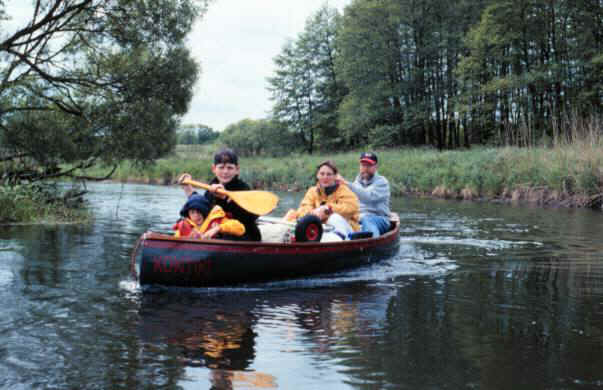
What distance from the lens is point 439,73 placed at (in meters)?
35.0

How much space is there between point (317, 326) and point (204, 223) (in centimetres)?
172

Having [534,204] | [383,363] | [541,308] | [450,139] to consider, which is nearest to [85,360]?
[383,363]

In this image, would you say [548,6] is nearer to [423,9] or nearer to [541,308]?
[423,9]

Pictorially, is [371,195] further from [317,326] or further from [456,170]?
[456,170]

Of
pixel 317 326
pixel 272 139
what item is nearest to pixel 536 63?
pixel 272 139

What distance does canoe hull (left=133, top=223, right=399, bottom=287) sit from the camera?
535 cm

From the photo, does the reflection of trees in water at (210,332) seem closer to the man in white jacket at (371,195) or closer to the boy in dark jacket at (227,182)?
the boy in dark jacket at (227,182)

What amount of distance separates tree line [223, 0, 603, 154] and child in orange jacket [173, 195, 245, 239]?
1545cm

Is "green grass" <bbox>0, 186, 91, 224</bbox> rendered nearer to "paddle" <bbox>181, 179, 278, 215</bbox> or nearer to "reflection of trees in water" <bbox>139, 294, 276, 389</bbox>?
"reflection of trees in water" <bbox>139, 294, 276, 389</bbox>

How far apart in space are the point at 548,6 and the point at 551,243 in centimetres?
2161

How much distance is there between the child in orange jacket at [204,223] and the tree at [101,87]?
6.54m

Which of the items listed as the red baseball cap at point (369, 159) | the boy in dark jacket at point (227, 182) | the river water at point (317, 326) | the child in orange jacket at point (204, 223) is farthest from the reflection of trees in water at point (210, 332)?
the red baseball cap at point (369, 159)

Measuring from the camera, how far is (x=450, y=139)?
3491 cm

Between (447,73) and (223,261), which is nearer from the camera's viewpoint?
(223,261)
